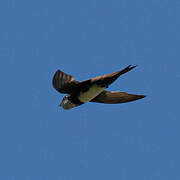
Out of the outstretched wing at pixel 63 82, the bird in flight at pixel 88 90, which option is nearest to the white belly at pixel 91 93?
the bird in flight at pixel 88 90

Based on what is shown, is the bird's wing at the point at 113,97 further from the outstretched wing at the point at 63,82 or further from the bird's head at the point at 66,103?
the outstretched wing at the point at 63,82

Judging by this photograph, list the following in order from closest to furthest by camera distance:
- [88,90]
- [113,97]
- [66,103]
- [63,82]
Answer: [63,82] < [88,90] < [66,103] < [113,97]

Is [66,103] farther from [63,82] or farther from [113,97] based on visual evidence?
[63,82]

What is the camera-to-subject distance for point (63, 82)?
1498cm

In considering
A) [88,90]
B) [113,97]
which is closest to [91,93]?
[88,90]

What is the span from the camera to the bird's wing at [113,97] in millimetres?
16481

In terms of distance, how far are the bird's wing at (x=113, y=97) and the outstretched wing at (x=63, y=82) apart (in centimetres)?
139

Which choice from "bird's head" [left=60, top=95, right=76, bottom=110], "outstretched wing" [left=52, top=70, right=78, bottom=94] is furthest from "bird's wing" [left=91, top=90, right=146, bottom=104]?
"outstretched wing" [left=52, top=70, right=78, bottom=94]

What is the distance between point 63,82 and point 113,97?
2027mm

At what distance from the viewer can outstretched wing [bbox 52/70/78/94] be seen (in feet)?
48.6

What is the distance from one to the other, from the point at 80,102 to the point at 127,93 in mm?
1228

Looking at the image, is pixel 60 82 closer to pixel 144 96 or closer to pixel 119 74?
pixel 119 74

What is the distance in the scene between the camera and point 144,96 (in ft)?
53.2

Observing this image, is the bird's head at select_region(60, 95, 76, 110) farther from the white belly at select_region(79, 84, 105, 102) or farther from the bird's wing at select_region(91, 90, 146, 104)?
the bird's wing at select_region(91, 90, 146, 104)
